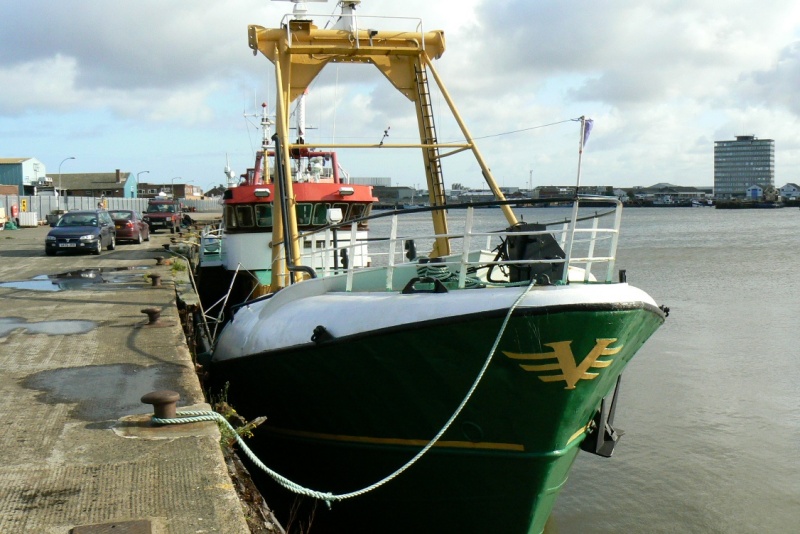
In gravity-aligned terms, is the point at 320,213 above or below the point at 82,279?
above

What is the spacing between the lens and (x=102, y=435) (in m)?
6.00

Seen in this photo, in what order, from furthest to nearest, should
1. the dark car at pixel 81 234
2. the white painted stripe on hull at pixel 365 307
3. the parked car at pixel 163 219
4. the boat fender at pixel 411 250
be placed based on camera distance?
the parked car at pixel 163 219, the dark car at pixel 81 234, the boat fender at pixel 411 250, the white painted stripe on hull at pixel 365 307

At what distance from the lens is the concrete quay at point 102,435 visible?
469 cm

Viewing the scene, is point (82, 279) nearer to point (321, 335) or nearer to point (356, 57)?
point (356, 57)

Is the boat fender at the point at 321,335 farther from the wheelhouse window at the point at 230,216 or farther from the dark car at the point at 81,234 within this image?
the dark car at the point at 81,234

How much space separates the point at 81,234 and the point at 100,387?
1744cm

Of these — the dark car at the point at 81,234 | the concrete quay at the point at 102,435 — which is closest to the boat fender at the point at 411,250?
the concrete quay at the point at 102,435

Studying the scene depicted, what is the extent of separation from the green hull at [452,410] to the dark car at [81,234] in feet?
55.2

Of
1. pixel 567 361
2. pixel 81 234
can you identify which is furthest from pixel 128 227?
pixel 567 361

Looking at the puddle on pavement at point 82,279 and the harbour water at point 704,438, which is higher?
the puddle on pavement at point 82,279

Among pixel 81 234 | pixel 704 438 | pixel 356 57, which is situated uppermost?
pixel 356 57

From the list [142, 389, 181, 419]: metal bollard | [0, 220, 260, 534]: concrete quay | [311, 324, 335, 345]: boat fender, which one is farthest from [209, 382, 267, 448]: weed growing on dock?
[311, 324, 335, 345]: boat fender

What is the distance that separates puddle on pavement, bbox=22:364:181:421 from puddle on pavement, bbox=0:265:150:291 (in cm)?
709

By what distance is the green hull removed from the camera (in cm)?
644
